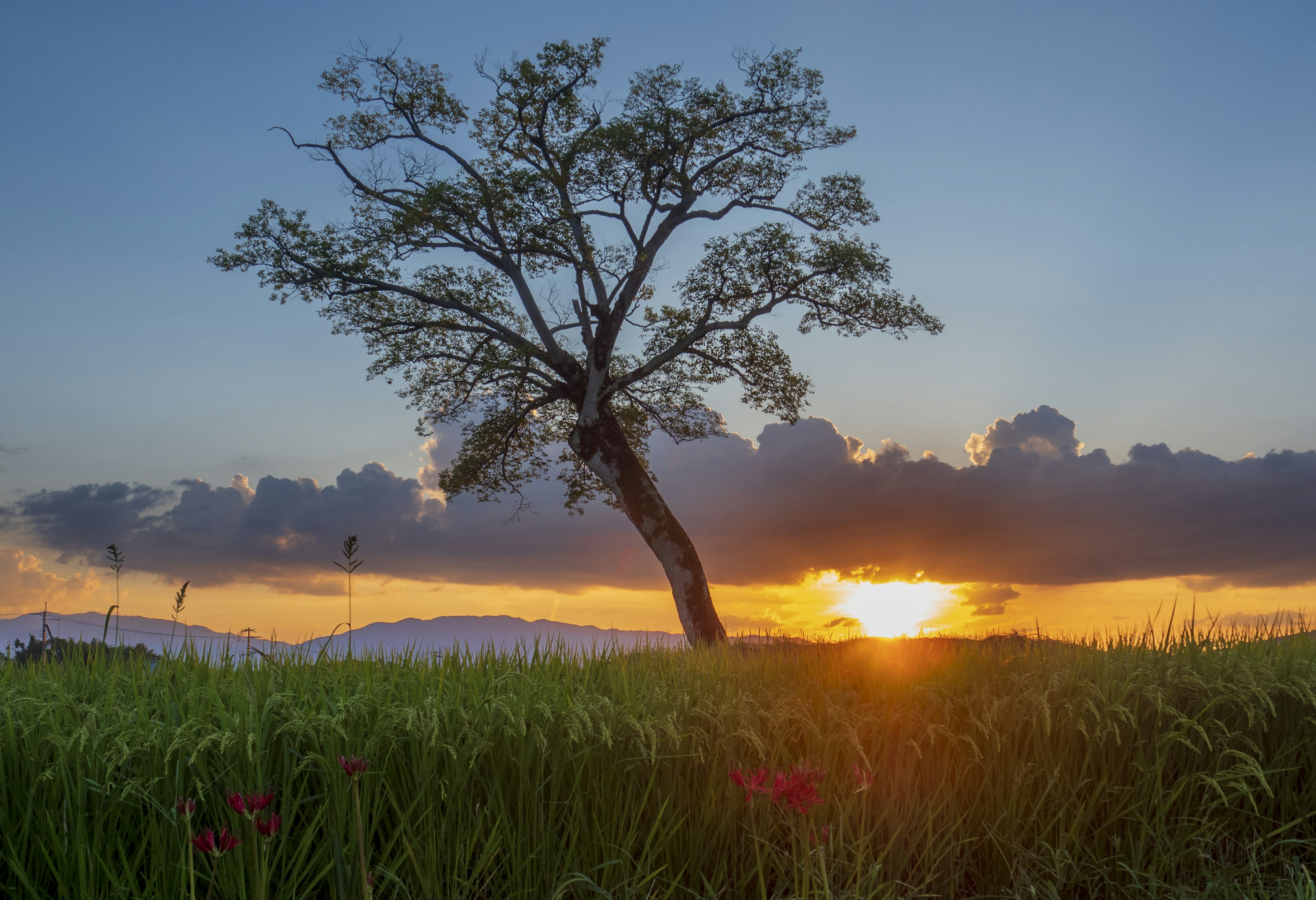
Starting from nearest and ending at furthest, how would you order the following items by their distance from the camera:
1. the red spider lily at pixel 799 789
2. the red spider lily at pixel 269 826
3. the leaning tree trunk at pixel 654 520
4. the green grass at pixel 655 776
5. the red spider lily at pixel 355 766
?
the red spider lily at pixel 269 826
the red spider lily at pixel 355 766
the red spider lily at pixel 799 789
the green grass at pixel 655 776
the leaning tree trunk at pixel 654 520

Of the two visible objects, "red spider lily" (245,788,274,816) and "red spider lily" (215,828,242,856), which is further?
"red spider lily" (245,788,274,816)

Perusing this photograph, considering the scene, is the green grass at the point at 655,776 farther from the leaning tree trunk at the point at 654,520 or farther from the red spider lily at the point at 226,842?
the leaning tree trunk at the point at 654,520

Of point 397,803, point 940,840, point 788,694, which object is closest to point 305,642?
point 397,803

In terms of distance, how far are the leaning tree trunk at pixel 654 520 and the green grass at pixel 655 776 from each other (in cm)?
1074

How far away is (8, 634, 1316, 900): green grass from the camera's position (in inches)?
171

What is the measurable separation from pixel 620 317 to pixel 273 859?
53.9ft

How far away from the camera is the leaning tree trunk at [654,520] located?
707 inches

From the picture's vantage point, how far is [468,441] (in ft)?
70.5

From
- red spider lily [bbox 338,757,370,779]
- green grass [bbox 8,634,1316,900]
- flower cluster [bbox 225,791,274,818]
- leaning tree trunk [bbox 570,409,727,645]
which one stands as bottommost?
green grass [bbox 8,634,1316,900]

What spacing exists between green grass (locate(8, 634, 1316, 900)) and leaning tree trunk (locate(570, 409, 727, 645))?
35.2 feet

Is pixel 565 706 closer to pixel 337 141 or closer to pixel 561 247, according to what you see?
pixel 561 247

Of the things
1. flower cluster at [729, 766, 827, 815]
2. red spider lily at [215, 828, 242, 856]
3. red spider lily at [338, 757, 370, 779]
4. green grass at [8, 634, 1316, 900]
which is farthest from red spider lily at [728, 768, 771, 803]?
red spider lily at [215, 828, 242, 856]

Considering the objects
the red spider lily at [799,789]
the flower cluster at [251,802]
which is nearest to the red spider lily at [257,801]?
the flower cluster at [251,802]

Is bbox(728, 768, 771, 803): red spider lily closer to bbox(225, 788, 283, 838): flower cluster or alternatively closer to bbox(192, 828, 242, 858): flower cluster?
bbox(225, 788, 283, 838): flower cluster
